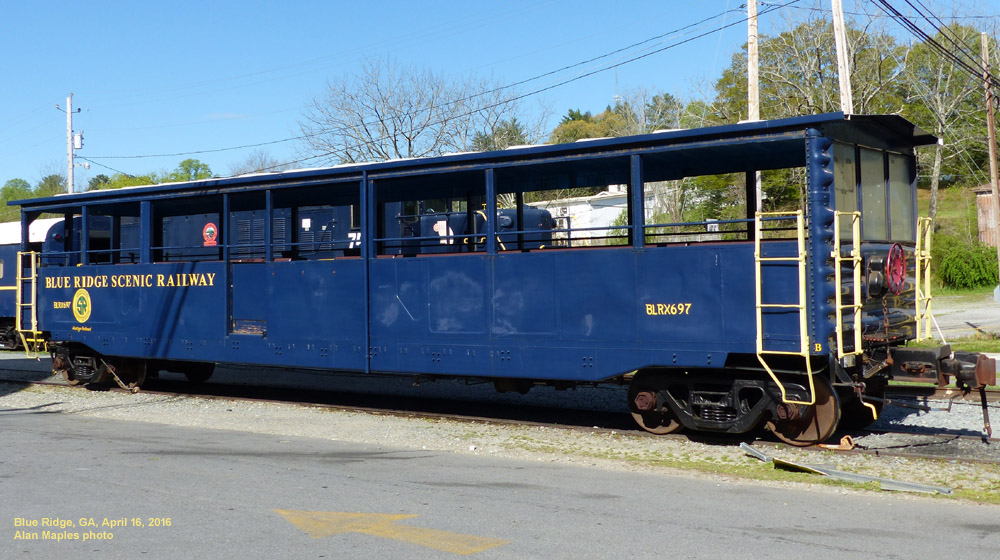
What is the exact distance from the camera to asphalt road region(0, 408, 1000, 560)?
5.60 m

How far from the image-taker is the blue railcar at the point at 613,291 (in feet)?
28.1

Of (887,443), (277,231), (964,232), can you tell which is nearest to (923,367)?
(887,443)

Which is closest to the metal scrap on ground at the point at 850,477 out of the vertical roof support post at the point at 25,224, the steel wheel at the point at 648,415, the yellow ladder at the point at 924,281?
the steel wheel at the point at 648,415

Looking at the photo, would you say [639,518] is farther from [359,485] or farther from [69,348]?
[69,348]

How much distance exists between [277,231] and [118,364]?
12.2 ft

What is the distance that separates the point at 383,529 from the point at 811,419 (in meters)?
4.98

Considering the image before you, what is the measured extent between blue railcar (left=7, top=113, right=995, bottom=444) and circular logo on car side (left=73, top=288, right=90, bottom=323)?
9cm

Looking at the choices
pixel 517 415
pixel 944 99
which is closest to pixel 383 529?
pixel 517 415

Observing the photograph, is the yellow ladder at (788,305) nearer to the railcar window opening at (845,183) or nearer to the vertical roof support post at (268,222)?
the railcar window opening at (845,183)

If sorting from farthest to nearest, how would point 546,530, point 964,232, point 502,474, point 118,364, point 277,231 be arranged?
point 964,232, point 277,231, point 118,364, point 502,474, point 546,530

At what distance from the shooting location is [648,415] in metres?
9.86

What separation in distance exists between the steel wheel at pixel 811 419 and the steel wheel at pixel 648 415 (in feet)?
3.65

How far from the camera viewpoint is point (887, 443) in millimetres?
9156

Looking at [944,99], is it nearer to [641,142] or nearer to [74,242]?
[641,142]
